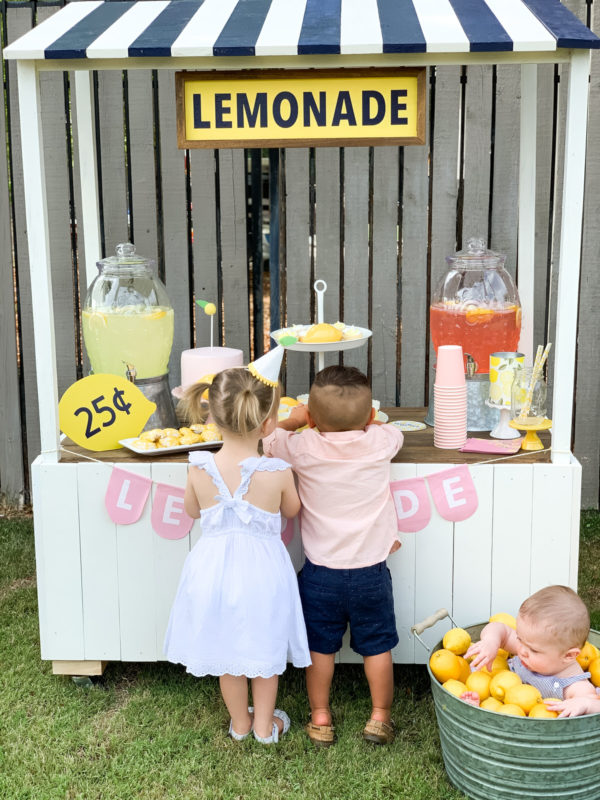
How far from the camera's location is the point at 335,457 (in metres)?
2.89

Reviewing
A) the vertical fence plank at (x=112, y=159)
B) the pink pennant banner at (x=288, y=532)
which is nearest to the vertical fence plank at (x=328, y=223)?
the vertical fence plank at (x=112, y=159)

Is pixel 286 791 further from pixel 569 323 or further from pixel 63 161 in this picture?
pixel 63 161

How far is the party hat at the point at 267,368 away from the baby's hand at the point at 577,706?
3.87ft

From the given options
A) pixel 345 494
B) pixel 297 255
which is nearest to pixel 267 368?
pixel 345 494

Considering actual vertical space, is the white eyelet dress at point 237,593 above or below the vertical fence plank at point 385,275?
below

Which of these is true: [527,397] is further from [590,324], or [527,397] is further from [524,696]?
[590,324]

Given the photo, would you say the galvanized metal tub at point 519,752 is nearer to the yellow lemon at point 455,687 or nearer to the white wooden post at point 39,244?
the yellow lemon at point 455,687

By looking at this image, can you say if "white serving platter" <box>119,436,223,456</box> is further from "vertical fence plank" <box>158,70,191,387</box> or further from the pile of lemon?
"vertical fence plank" <box>158,70,191,387</box>

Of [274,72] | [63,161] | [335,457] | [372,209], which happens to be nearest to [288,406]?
[335,457]

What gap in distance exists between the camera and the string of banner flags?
10.0ft

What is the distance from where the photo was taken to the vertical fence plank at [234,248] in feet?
15.6

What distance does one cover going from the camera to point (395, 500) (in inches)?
121

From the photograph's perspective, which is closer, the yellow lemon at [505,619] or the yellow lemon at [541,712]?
the yellow lemon at [541,712]

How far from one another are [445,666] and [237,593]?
63 centimetres
